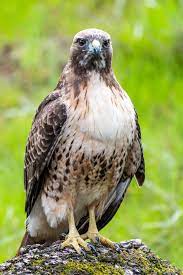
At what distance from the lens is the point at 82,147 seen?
26.9 feet

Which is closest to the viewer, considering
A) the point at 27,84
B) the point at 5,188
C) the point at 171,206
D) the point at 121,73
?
the point at 171,206

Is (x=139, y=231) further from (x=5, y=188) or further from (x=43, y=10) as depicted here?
(x=43, y=10)

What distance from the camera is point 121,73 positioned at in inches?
511

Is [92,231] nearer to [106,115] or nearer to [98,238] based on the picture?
[98,238]

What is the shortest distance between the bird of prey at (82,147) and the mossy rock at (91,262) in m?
0.21

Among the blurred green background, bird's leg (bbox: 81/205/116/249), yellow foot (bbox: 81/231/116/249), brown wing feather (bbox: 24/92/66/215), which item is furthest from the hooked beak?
the blurred green background

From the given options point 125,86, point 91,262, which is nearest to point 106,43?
point 91,262

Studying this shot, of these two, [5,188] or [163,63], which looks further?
[163,63]

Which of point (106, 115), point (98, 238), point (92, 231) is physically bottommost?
point (98, 238)

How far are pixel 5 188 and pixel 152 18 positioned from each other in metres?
2.40

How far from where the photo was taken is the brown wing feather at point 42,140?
8.32 m

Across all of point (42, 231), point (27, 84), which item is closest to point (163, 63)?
point (27, 84)

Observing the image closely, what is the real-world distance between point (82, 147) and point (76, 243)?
62cm

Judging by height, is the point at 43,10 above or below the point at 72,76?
above
